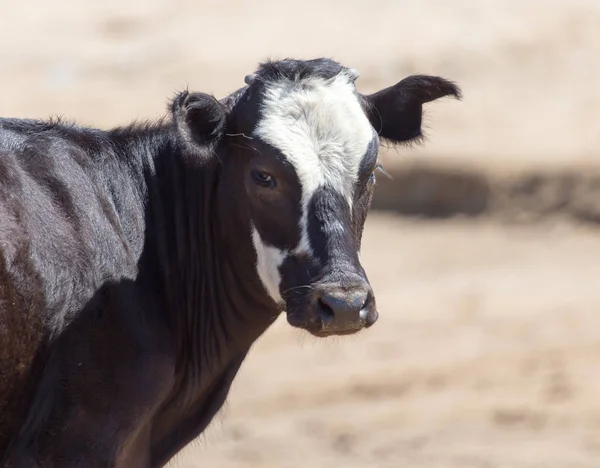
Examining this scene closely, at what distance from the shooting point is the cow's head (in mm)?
5398

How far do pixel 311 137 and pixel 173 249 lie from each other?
87 cm

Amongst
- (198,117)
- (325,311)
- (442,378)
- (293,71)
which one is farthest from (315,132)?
(442,378)

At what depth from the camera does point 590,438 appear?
9.71m

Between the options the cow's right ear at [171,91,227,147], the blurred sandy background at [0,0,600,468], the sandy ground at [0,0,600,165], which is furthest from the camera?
the sandy ground at [0,0,600,165]

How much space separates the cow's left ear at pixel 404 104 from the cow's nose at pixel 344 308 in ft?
3.93

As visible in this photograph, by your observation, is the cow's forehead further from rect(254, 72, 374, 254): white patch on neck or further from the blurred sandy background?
the blurred sandy background

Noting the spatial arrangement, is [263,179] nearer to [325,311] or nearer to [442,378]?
[325,311]

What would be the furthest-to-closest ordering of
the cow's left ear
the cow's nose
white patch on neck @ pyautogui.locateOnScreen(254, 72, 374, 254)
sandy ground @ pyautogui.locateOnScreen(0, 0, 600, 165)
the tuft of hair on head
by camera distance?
sandy ground @ pyautogui.locateOnScreen(0, 0, 600, 165)
the cow's left ear
the tuft of hair on head
white patch on neck @ pyautogui.locateOnScreen(254, 72, 374, 254)
the cow's nose

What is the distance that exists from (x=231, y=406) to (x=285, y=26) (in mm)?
9971

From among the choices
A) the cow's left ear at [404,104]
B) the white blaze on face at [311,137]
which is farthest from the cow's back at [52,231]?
the cow's left ear at [404,104]

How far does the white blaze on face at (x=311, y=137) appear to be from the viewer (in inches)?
221

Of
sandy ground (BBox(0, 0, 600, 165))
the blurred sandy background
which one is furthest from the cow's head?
sandy ground (BBox(0, 0, 600, 165))

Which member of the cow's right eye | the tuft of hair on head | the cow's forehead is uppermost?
the tuft of hair on head

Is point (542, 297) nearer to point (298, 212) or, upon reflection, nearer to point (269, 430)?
point (269, 430)
